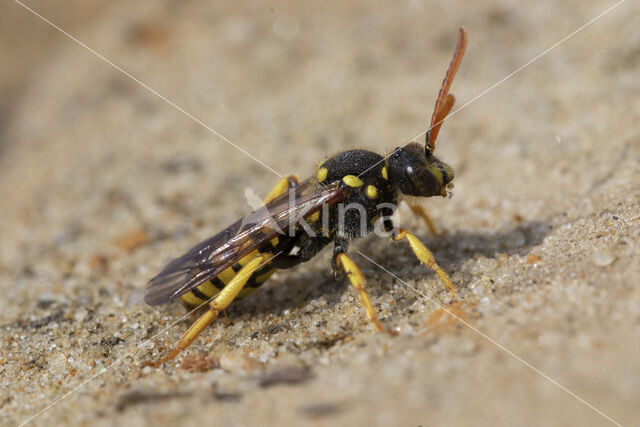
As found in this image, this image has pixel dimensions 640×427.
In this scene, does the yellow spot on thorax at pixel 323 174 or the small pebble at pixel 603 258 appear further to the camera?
the yellow spot on thorax at pixel 323 174

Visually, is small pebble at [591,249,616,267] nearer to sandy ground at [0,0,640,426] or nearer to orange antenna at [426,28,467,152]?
sandy ground at [0,0,640,426]

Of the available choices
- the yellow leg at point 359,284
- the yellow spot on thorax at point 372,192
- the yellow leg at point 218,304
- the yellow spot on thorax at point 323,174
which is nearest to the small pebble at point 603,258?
the yellow leg at point 359,284

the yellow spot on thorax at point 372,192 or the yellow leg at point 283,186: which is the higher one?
the yellow leg at point 283,186

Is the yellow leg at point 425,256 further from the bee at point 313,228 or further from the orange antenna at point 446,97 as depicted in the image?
the orange antenna at point 446,97

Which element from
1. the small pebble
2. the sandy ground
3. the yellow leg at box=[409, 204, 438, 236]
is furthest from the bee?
the small pebble

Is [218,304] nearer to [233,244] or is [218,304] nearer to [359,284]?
[233,244]

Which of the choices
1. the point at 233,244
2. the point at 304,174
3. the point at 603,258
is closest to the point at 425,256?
the point at 603,258

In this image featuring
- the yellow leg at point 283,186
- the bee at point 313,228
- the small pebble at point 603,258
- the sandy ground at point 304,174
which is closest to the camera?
the sandy ground at point 304,174

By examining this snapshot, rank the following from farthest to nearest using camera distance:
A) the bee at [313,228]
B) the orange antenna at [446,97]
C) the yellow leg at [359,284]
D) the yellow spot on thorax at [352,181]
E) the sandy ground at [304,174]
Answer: the yellow spot on thorax at [352,181] → the bee at [313,228] → the orange antenna at [446,97] → the yellow leg at [359,284] → the sandy ground at [304,174]
